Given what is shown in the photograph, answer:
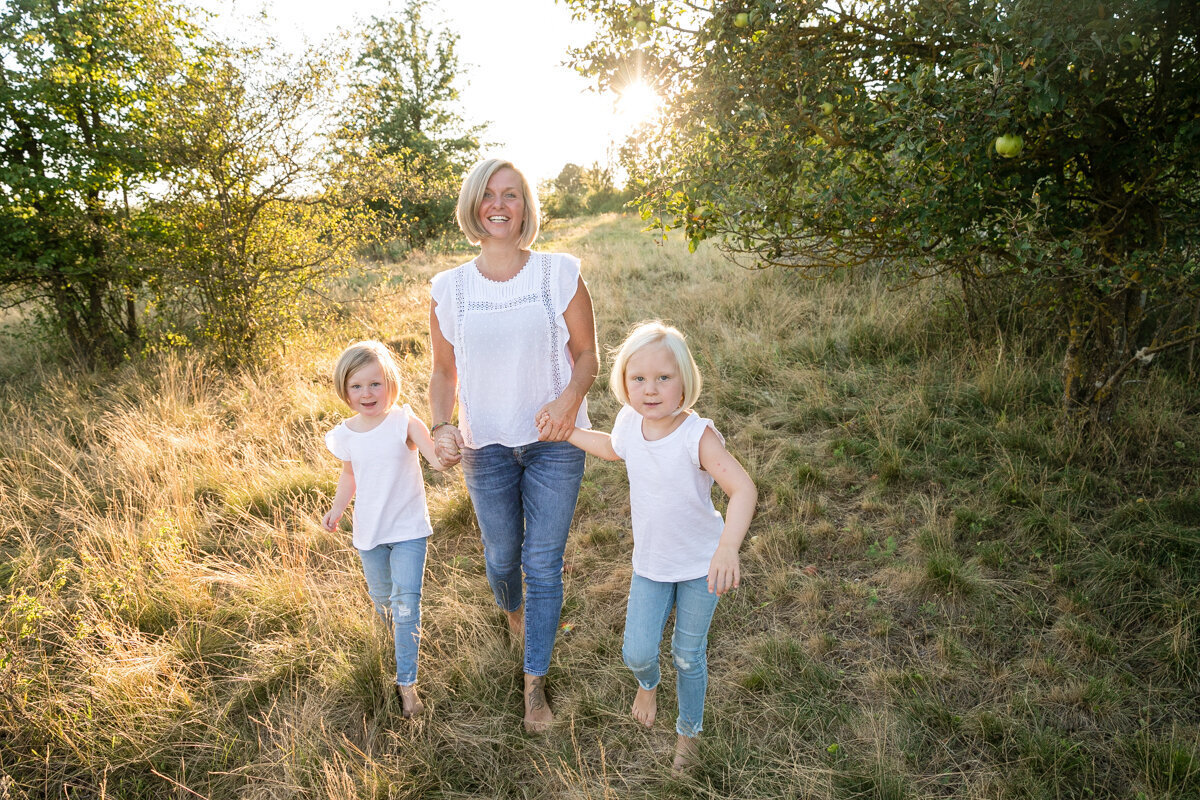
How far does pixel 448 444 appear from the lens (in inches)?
96.3

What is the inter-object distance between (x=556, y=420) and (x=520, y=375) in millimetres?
233

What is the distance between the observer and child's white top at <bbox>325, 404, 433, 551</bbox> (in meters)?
2.67

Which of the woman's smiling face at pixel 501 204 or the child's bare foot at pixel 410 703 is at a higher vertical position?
the woman's smiling face at pixel 501 204

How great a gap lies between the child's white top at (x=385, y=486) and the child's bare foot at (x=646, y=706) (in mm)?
1070

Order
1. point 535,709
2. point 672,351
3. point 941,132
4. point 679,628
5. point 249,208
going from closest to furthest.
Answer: point 672,351
point 679,628
point 941,132
point 535,709
point 249,208

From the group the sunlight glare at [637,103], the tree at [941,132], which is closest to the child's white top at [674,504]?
the tree at [941,132]

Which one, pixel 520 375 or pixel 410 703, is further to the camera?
pixel 410 703

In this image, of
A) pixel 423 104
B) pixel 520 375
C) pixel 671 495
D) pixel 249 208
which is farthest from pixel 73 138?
pixel 423 104

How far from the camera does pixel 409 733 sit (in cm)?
262

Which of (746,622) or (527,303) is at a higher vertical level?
(527,303)

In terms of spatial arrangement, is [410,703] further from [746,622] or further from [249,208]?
→ [249,208]

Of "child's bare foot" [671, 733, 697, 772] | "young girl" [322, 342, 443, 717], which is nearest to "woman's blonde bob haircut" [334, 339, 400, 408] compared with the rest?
"young girl" [322, 342, 443, 717]

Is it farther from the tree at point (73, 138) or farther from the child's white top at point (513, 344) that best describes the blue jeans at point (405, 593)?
the tree at point (73, 138)

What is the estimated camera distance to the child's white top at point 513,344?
2436 millimetres
